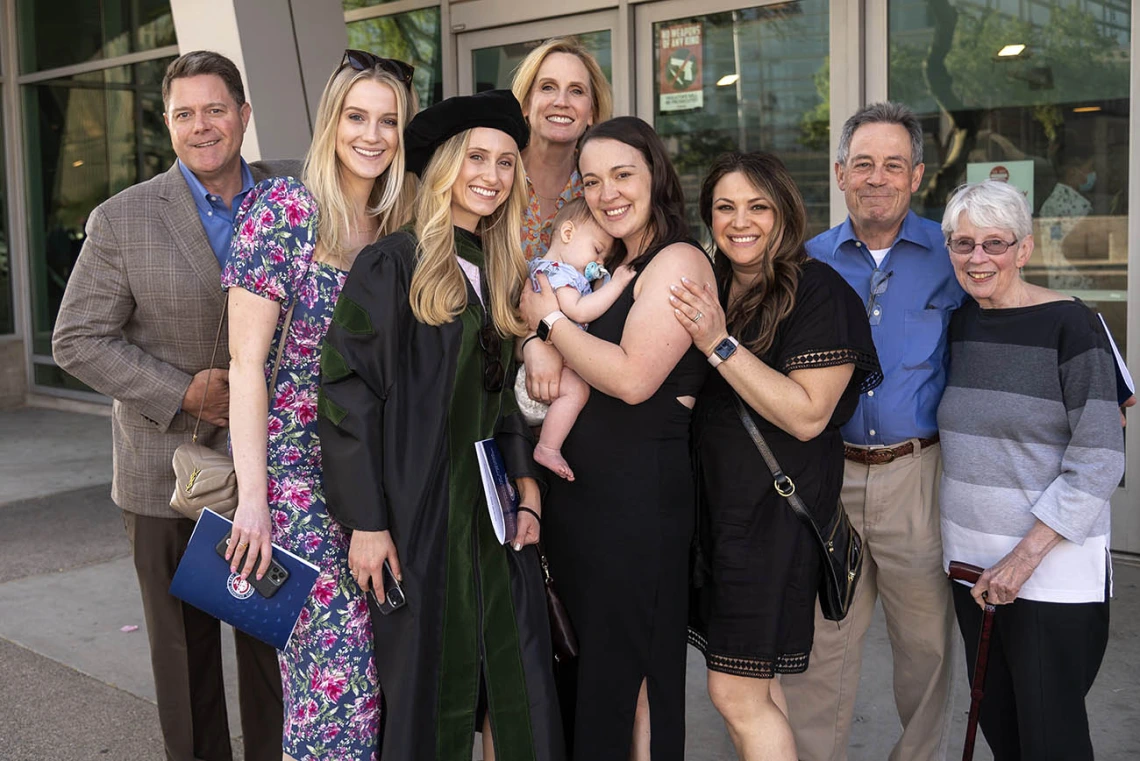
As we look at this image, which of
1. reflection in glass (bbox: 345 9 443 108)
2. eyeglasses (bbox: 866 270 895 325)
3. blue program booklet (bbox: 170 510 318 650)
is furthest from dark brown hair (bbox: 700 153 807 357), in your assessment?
reflection in glass (bbox: 345 9 443 108)

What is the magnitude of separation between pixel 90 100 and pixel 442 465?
30.4ft

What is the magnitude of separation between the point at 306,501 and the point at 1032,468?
175 centimetres

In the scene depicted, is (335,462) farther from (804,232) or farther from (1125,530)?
(1125,530)

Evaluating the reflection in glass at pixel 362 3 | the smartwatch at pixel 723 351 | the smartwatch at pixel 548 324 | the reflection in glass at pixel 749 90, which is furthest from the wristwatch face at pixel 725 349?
the reflection in glass at pixel 362 3

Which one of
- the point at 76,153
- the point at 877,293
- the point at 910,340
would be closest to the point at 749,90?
the point at 877,293

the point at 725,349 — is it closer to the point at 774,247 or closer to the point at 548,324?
the point at 774,247

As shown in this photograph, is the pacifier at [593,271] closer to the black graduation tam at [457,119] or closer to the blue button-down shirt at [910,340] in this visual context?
the black graduation tam at [457,119]

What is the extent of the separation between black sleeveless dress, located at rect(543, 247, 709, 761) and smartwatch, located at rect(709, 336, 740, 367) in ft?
0.28

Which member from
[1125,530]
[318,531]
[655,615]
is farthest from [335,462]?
[1125,530]

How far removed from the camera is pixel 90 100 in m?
10.5

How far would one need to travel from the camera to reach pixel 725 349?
2.64m

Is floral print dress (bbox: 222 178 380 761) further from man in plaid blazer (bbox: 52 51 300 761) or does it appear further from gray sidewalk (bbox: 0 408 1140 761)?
gray sidewalk (bbox: 0 408 1140 761)

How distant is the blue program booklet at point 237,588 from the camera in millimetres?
2631

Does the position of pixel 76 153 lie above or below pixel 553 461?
above
